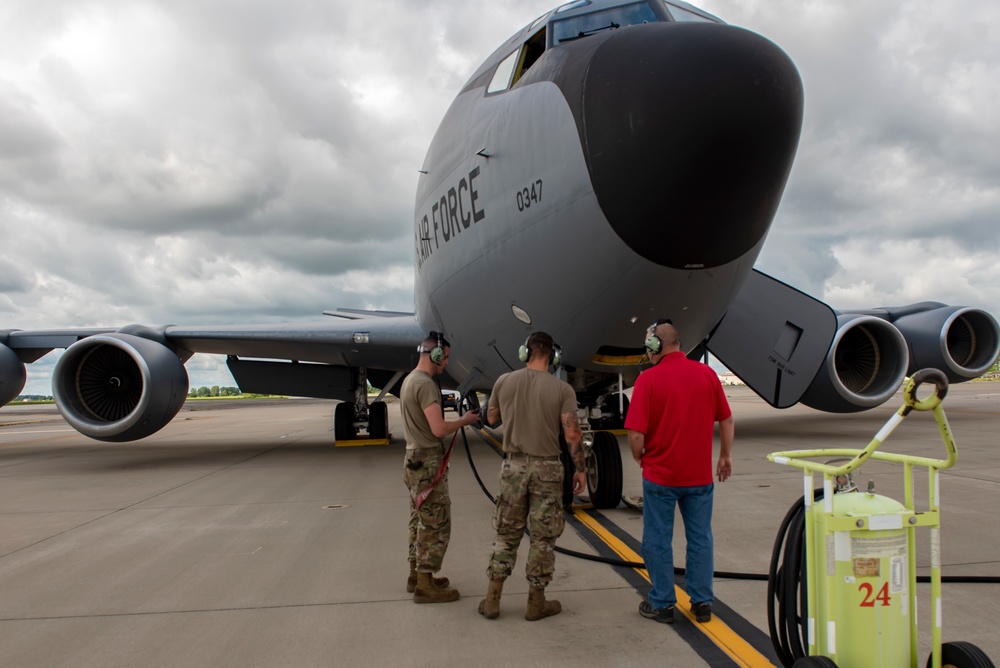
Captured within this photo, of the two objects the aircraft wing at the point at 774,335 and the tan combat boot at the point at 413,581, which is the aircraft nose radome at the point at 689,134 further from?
the aircraft wing at the point at 774,335

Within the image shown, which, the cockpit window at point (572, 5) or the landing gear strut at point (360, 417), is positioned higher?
the cockpit window at point (572, 5)

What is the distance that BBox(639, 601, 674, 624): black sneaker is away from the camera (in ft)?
10.6

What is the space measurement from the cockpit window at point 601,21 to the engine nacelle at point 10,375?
11647 millimetres

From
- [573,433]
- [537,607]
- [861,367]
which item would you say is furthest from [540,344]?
A: [861,367]

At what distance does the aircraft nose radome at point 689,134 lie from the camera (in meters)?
3.56

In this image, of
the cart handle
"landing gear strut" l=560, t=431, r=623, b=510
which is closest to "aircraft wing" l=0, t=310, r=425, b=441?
"landing gear strut" l=560, t=431, r=623, b=510

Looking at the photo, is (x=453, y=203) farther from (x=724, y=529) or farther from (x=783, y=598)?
(x=783, y=598)

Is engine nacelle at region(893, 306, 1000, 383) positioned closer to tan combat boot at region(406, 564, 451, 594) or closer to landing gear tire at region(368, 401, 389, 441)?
landing gear tire at region(368, 401, 389, 441)

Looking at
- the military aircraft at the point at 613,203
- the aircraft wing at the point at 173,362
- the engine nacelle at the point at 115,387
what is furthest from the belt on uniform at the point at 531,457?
the engine nacelle at the point at 115,387

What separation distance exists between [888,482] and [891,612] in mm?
5515

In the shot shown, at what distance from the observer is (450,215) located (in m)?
5.93

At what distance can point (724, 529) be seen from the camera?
201 inches

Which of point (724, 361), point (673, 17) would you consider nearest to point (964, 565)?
point (724, 361)

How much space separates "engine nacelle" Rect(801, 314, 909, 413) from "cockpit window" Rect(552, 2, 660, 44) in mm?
7318
